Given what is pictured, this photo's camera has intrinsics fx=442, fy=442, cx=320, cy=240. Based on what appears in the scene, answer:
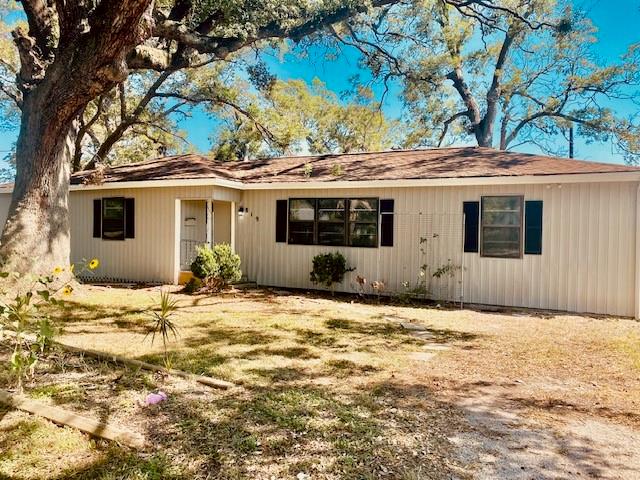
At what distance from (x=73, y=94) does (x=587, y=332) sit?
31.6ft

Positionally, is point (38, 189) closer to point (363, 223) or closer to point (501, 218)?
point (363, 223)

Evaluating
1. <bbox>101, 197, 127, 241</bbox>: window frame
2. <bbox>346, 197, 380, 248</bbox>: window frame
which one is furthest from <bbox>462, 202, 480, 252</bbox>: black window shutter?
<bbox>101, 197, 127, 241</bbox>: window frame

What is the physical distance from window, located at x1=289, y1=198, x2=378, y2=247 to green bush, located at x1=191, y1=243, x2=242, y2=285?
1.66 m

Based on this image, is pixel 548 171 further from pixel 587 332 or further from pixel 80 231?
pixel 80 231

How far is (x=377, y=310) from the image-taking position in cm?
886

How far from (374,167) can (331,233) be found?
210 centimetres

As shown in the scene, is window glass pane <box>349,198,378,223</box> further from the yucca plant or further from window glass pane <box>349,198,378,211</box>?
the yucca plant

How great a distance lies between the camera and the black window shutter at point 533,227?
8.95 m

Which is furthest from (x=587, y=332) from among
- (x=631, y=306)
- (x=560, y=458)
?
(x=560, y=458)

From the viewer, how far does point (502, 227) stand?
9.30 m

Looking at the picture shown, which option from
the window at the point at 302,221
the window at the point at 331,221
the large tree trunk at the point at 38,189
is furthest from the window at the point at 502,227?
the large tree trunk at the point at 38,189

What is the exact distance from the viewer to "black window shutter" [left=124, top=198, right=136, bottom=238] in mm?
12258

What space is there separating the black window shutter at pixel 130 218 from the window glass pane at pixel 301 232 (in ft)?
14.6

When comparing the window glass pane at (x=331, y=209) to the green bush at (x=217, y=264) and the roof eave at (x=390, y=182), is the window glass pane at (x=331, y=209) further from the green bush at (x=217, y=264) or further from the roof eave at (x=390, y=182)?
the green bush at (x=217, y=264)
